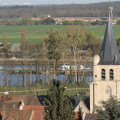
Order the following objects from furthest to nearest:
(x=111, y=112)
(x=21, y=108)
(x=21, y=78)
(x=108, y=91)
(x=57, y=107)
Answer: (x=21, y=78), (x=21, y=108), (x=108, y=91), (x=111, y=112), (x=57, y=107)

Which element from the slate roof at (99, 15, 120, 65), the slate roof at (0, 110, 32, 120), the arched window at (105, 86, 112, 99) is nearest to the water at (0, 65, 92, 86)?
the slate roof at (0, 110, 32, 120)

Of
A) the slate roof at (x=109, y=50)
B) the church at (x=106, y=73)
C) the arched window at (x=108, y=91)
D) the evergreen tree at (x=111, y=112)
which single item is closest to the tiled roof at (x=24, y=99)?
the church at (x=106, y=73)

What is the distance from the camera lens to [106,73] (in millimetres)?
25672

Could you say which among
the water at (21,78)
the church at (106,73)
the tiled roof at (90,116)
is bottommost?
the water at (21,78)

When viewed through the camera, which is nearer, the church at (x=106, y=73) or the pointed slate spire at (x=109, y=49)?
the church at (x=106, y=73)

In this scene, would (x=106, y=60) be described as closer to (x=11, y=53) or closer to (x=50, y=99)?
(x=50, y=99)

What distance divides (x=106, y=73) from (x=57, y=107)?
16.0ft

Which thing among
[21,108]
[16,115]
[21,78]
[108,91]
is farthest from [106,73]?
[21,78]

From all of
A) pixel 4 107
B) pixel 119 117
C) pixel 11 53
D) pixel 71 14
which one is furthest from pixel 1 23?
pixel 119 117

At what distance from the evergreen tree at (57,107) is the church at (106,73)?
456 centimetres

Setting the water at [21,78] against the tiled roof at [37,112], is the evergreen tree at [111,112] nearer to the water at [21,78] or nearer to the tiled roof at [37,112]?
the tiled roof at [37,112]

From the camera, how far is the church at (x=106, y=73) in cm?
2569

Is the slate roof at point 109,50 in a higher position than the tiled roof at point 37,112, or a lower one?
higher

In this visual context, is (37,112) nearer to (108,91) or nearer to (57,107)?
(108,91)
